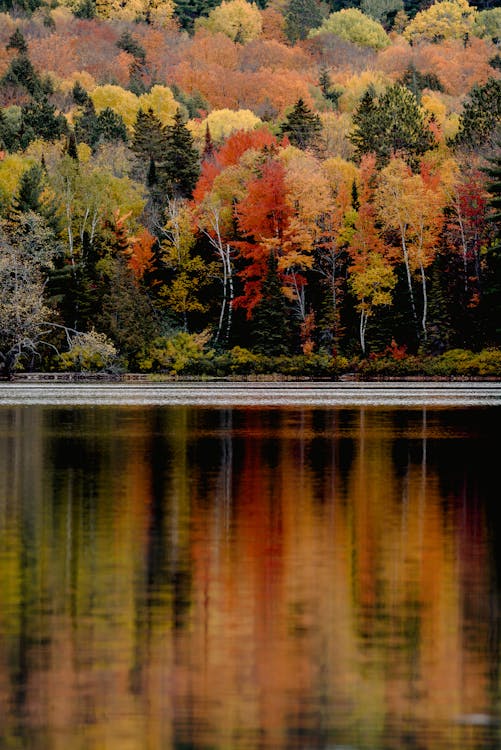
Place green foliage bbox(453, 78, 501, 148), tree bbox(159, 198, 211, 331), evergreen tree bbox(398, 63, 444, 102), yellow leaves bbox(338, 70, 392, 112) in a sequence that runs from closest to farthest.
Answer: tree bbox(159, 198, 211, 331), green foliage bbox(453, 78, 501, 148), evergreen tree bbox(398, 63, 444, 102), yellow leaves bbox(338, 70, 392, 112)

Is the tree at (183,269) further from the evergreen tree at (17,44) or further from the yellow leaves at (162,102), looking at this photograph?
the evergreen tree at (17,44)

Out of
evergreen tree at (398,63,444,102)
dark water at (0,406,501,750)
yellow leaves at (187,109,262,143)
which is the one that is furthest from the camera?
evergreen tree at (398,63,444,102)

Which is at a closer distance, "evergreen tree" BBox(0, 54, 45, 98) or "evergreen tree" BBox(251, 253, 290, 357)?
"evergreen tree" BBox(251, 253, 290, 357)

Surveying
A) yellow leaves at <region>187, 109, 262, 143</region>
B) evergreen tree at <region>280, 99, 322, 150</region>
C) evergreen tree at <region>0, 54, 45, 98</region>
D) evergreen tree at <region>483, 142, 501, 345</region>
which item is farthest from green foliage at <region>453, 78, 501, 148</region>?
evergreen tree at <region>0, 54, 45, 98</region>

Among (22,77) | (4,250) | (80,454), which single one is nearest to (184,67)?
(22,77)

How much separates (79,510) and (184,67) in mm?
177845

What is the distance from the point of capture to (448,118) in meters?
135

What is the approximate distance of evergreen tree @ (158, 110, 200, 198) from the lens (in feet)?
327

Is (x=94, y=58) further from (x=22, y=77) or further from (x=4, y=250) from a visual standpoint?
(x=4, y=250)

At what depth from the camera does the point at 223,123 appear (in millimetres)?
145750

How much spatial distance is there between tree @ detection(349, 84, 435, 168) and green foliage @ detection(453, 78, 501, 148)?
94.9 inches

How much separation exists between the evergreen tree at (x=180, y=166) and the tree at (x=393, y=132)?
428 inches

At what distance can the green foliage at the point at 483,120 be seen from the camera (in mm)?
96250

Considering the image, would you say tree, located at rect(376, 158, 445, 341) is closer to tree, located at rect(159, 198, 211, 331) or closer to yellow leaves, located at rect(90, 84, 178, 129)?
tree, located at rect(159, 198, 211, 331)
